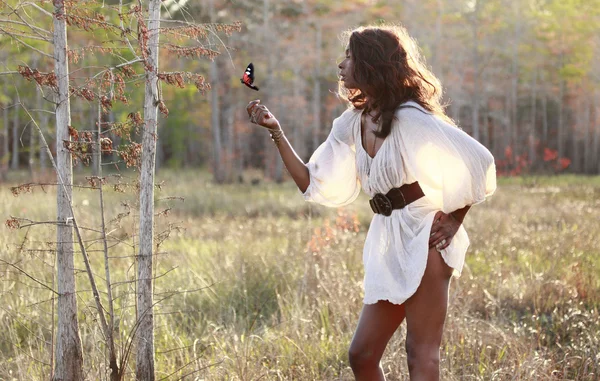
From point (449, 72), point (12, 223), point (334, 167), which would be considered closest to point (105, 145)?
point (12, 223)

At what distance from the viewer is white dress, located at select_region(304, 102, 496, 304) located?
10.8 ft

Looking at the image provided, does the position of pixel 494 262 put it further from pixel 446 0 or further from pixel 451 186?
pixel 446 0

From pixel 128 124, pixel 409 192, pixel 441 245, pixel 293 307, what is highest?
pixel 128 124

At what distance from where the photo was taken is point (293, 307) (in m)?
5.64

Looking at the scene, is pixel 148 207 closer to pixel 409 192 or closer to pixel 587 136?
pixel 409 192

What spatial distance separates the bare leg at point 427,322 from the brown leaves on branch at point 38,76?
182 centimetres

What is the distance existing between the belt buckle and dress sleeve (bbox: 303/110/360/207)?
0.32m

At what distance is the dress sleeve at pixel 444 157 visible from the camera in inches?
130

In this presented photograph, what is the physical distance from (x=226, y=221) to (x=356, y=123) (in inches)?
374

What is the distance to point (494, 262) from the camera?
7828 millimetres

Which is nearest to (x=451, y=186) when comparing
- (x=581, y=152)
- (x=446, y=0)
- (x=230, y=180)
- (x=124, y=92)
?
(x=124, y=92)

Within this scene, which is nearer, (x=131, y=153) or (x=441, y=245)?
(x=441, y=245)

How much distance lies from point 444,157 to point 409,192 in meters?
0.23

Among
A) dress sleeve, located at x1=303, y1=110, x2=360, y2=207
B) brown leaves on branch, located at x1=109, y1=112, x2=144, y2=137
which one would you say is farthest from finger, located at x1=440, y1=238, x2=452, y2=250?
brown leaves on branch, located at x1=109, y1=112, x2=144, y2=137
